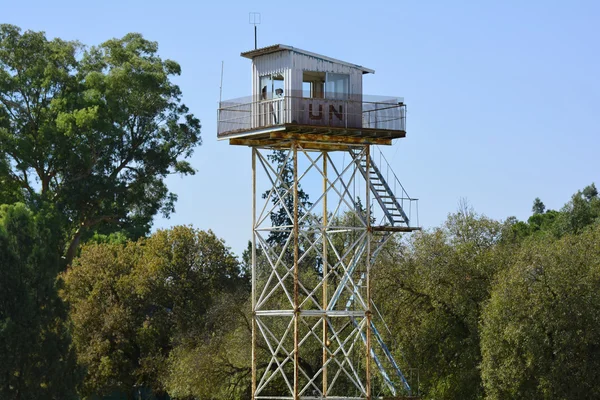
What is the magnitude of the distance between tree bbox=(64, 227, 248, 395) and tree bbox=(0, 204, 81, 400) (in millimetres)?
15303

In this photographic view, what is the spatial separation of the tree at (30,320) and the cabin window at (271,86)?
30.4ft

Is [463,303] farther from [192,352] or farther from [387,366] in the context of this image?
[192,352]

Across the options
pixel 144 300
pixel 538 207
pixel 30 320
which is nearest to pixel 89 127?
pixel 144 300

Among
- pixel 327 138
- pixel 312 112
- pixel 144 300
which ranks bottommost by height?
pixel 144 300

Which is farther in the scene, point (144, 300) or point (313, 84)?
point (144, 300)

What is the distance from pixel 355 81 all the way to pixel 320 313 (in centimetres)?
821

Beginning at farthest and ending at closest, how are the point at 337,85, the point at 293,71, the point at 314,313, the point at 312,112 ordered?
the point at 337,85 → the point at 293,71 → the point at 314,313 → the point at 312,112

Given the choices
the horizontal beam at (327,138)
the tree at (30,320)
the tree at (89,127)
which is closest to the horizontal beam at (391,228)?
the horizontal beam at (327,138)

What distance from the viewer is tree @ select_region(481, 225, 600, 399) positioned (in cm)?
4059

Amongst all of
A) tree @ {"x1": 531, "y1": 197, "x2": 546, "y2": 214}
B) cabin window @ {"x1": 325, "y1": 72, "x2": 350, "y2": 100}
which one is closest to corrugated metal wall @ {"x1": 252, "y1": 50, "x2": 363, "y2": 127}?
cabin window @ {"x1": 325, "y1": 72, "x2": 350, "y2": 100}

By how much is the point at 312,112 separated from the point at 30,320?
39.0 ft

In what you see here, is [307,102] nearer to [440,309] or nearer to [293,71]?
[293,71]

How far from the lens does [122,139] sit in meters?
65.7

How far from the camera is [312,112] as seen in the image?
129 feet
